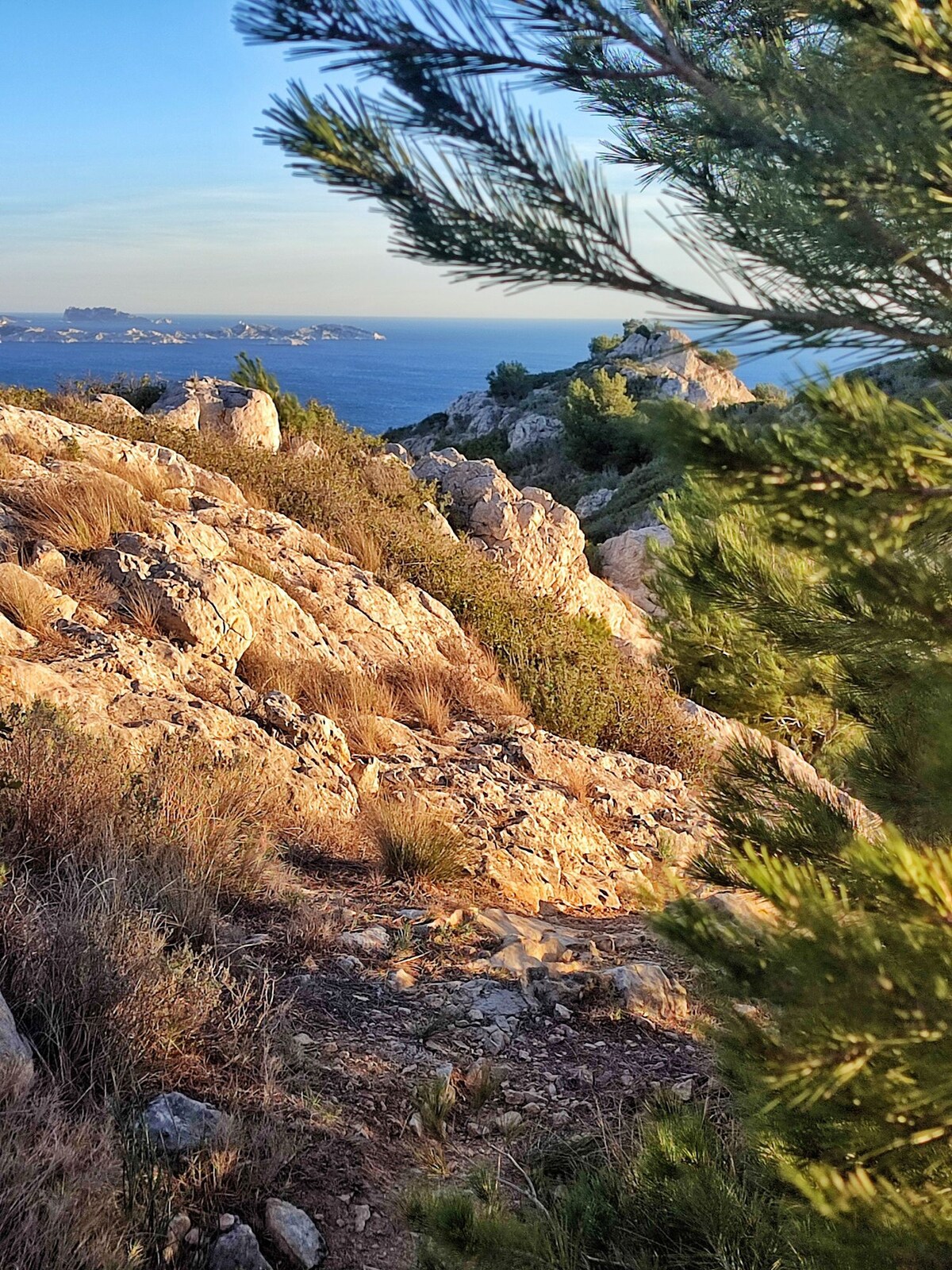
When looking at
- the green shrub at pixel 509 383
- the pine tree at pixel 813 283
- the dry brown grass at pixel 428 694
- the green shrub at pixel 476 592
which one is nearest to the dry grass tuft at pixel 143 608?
the dry brown grass at pixel 428 694

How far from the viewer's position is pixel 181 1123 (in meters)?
2.82

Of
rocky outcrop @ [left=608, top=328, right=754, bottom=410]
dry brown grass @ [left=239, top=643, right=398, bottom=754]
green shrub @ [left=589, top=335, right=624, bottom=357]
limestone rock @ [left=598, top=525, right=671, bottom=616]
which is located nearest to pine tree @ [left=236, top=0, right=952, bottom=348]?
dry brown grass @ [left=239, top=643, right=398, bottom=754]

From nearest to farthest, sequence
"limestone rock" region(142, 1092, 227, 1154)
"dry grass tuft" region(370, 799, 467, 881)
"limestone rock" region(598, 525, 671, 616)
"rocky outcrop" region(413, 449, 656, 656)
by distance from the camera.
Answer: "limestone rock" region(142, 1092, 227, 1154) → "dry grass tuft" region(370, 799, 467, 881) → "rocky outcrop" region(413, 449, 656, 656) → "limestone rock" region(598, 525, 671, 616)

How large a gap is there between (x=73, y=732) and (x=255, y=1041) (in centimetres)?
228

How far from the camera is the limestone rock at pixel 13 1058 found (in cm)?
262

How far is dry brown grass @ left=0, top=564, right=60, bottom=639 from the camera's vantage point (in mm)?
6023

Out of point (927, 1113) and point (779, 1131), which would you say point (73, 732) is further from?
point (927, 1113)

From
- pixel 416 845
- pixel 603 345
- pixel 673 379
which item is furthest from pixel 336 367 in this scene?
pixel 416 845

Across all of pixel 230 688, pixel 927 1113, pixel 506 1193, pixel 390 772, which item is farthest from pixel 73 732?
pixel 927 1113

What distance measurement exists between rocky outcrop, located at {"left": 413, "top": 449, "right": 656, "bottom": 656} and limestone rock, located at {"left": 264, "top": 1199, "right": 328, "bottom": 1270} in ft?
28.0

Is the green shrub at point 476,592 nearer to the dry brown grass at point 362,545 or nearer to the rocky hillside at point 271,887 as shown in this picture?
the dry brown grass at point 362,545

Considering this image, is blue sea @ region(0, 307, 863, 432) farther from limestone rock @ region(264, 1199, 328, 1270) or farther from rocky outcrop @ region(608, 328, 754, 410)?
limestone rock @ region(264, 1199, 328, 1270)

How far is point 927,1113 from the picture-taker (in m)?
1.53

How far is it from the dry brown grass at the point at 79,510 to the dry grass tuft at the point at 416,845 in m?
3.54
